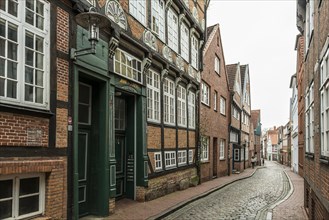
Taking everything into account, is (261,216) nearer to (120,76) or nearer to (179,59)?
(120,76)

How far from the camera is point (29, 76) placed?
21.1 ft

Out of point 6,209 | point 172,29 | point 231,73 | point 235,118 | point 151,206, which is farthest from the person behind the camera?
point 235,118

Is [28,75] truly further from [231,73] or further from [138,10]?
[231,73]

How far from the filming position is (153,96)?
1266 cm

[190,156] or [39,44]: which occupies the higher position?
[39,44]


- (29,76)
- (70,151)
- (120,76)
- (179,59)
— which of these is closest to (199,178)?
(179,59)

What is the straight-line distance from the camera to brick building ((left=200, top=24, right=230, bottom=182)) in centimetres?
1967

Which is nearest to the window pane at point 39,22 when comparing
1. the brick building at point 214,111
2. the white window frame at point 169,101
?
the white window frame at point 169,101

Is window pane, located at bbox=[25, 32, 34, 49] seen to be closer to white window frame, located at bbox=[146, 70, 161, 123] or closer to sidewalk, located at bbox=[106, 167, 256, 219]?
sidewalk, located at bbox=[106, 167, 256, 219]

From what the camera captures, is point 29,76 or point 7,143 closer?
point 7,143

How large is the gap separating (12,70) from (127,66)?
4830 mm

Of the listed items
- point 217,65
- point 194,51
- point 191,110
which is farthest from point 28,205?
point 217,65

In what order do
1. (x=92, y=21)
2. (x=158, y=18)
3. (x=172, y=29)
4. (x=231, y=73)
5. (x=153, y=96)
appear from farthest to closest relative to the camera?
1. (x=231, y=73)
2. (x=172, y=29)
3. (x=158, y=18)
4. (x=153, y=96)
5. (x=92, y=21)

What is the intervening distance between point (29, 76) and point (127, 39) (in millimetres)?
4384
